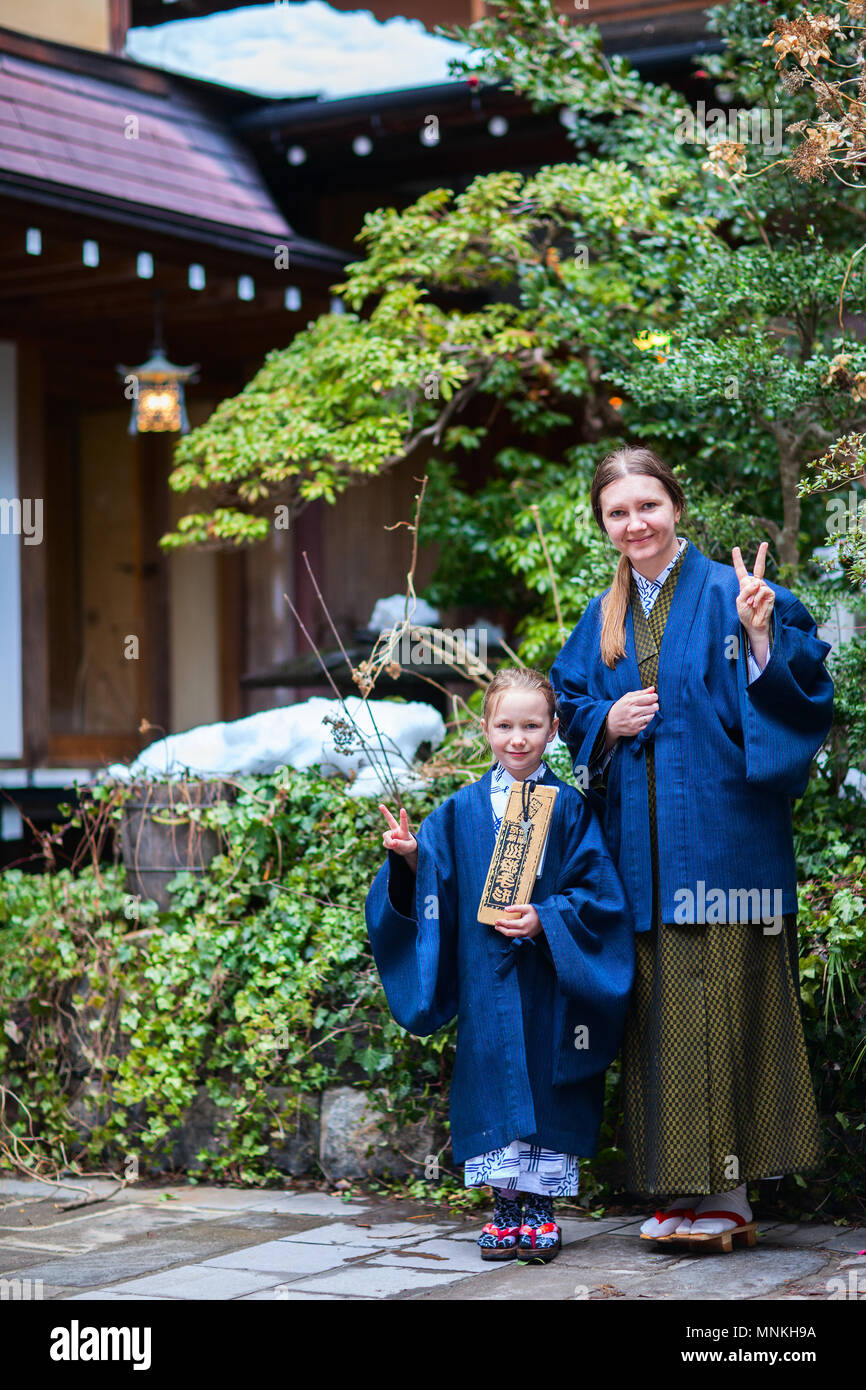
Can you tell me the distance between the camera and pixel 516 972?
12.8ft

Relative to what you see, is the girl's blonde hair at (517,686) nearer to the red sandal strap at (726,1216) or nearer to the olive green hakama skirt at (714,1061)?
the olive green hakama skirt at (714,1061)

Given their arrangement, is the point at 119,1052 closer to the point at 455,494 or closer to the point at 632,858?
the point at 632,858

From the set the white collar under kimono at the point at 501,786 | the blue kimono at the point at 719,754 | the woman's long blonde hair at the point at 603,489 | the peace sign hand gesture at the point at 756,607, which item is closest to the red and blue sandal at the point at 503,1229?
the blue kimono at the point at 719,754

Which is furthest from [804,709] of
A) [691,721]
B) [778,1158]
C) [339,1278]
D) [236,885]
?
[236,885]

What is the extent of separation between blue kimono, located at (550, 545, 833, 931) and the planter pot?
6.60ft

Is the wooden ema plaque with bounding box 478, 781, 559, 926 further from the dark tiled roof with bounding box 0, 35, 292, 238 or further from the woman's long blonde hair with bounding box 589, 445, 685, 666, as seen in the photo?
the dark tiled roof with bounding box 0, 35, 292, 238

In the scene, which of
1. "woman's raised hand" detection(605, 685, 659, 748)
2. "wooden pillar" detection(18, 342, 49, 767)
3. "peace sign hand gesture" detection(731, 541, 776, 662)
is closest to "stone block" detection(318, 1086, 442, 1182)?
"woman's raised hand" detection(605, 685, 659, 748)

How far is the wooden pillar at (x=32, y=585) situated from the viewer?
9367mm

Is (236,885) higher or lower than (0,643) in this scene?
lower

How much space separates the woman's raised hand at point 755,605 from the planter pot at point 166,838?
2447mm

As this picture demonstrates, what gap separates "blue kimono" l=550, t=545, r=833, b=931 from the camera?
3.70m

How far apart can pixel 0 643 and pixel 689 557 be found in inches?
247

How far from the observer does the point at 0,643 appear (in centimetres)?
926

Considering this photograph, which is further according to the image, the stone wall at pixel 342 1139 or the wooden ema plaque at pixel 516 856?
the stone wall at pixel 342 1139
